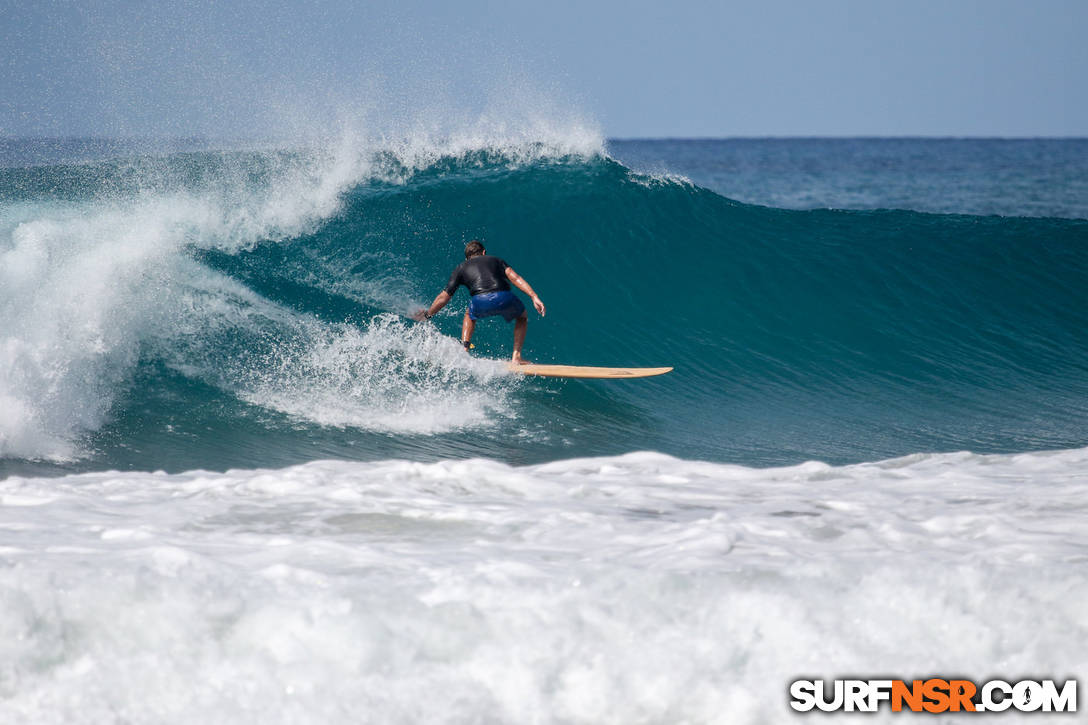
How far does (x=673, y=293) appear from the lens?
1177 cm

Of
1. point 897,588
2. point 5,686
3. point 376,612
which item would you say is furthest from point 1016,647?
point 5,686

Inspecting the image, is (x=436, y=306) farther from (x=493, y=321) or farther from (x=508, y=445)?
(x=508, y=445)

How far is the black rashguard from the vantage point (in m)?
8.69

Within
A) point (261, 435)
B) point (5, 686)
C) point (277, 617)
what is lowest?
point (5, 686)

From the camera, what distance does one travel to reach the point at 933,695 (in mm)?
3264

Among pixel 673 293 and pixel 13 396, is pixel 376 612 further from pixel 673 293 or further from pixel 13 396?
pixel 673 293

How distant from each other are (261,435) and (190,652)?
3874 millimetres

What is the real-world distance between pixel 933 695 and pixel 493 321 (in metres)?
7.32

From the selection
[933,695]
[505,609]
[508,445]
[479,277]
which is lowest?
[933,695]

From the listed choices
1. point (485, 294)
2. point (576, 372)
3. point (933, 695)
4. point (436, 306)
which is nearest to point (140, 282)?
point (436, 306)

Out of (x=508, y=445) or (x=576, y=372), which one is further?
(x=576, y=372)

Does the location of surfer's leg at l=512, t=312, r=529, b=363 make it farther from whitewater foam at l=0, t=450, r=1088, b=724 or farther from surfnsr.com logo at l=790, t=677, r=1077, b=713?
surfnsr.com logo at l=790, t=677, r=1077, b=713

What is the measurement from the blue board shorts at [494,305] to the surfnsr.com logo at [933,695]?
18.8ft

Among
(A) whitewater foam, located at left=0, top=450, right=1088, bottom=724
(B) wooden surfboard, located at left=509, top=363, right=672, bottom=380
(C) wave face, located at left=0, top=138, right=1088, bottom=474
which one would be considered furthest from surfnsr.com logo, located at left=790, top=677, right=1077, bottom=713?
(B) wooden surfboard, located at left=509, top=363, right=672, bottom=380
